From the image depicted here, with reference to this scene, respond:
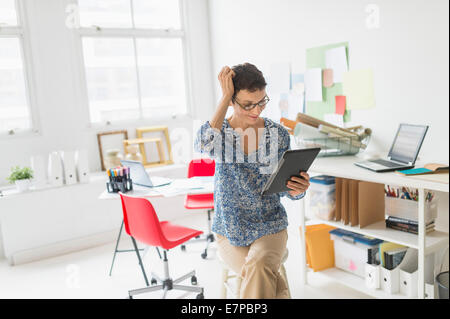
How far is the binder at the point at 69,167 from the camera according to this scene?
12.5ft

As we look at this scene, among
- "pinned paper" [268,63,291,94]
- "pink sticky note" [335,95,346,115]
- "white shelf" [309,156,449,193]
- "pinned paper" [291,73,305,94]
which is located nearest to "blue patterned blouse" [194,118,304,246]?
"white shelf" [309,156,449,193]

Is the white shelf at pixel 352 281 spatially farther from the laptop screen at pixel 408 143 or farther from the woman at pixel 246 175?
the woman at pixel 246 175

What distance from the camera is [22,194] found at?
3.63 m

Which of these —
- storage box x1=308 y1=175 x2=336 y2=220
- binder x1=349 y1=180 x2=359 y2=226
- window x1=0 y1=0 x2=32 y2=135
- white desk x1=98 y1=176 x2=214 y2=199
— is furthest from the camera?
window x1=0 y1=0 x2=32 y2=135

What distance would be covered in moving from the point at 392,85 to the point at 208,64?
254 cm

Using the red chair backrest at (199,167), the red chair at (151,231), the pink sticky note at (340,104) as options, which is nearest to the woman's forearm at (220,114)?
the red chair at (151,231)

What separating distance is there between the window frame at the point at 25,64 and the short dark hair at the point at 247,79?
9.23 ft

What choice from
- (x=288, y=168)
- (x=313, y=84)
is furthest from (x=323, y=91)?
(x=288, y=168)

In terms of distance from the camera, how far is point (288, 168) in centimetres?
171

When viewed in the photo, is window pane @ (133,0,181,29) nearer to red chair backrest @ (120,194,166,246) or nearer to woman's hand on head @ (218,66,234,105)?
red chair backrest @ (120,194,166,246)

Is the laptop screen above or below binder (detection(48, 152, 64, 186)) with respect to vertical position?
above

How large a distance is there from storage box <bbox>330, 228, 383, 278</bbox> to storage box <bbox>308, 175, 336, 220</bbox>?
0.59 ft

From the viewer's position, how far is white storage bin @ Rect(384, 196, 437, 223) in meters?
2.34
